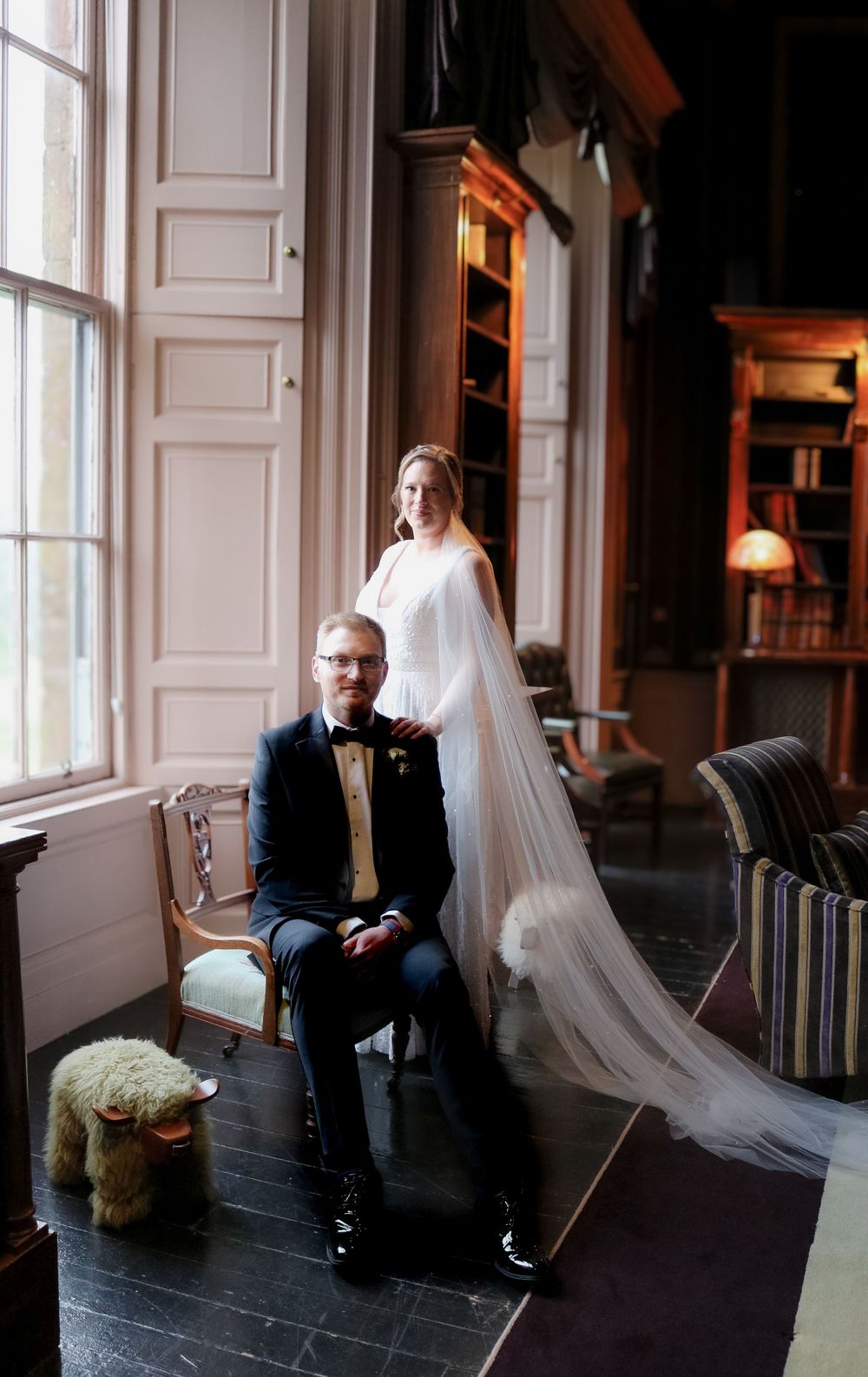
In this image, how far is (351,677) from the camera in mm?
3029

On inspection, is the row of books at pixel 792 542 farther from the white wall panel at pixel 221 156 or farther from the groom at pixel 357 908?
the groom at pixel 357 908

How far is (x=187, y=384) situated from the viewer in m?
4.09

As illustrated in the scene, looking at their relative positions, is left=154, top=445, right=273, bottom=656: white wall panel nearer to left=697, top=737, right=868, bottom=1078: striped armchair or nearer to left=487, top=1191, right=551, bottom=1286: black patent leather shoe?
left=697, top=737, right=868, bottom=1078: striped armchair

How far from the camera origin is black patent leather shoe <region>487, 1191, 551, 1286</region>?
7.97ft

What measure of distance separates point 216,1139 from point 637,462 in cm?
538

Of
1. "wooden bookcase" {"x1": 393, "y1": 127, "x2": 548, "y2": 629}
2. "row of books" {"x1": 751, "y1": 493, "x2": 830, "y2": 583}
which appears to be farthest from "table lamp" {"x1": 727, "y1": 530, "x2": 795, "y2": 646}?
"wooden bookcase" {"x1": 393, "y1": 127, "x2": 548, "y2": 629}

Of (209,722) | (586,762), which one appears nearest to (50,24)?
(209,722)

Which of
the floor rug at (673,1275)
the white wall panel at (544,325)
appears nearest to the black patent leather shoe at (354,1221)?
the floor rug at (673,1275)

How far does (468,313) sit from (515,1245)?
12.3 ft

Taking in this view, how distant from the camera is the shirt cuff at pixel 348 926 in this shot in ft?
9.48

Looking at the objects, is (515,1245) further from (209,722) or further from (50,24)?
(50,24)

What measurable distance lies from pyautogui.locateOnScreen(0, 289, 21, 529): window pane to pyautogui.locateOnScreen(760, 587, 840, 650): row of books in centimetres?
457

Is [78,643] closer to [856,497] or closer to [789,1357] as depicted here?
[789,1357]

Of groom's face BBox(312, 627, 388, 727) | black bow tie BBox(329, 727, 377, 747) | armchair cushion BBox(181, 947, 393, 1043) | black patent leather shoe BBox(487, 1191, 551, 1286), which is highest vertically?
groom's face BBox(312, 627, 388, 727)
